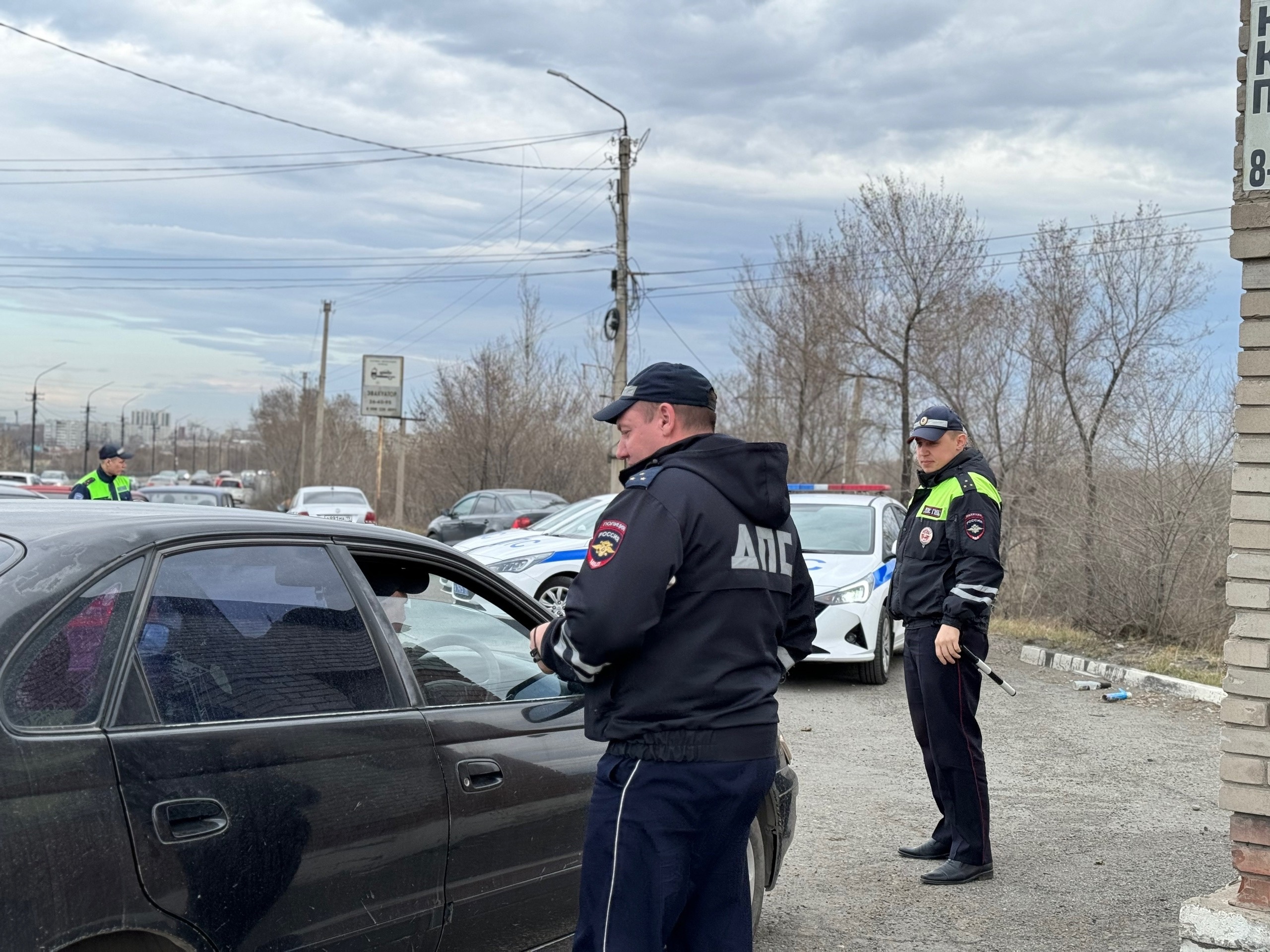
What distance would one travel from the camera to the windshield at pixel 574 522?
12.1 metres

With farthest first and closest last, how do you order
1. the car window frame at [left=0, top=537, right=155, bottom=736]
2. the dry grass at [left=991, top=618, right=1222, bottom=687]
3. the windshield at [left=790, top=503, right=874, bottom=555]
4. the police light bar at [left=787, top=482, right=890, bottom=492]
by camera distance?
the police light bar at [left=787, top=482, right=890, bottom=492] → the dry grass at [left=991, top=618, right=1222, bottom=687] → the windshield at [left=790, top=503, right=874, bottom=555] → the car window frame at [left=0, top=537, right=155, bottom=736]

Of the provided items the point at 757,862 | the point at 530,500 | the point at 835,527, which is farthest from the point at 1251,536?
the point at 530,500

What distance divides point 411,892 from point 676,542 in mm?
1131

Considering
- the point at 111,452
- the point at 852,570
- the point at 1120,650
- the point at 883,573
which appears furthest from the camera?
the point at 1120,650

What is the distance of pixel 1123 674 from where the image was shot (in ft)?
36.2

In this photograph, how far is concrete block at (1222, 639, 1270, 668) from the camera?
4.11 meters

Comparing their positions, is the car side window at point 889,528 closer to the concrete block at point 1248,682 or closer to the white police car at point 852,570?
the white police car at point 852,570

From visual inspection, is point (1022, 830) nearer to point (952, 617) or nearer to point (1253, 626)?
point (952, 617)

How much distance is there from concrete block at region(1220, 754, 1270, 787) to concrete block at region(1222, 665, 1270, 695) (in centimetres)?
21

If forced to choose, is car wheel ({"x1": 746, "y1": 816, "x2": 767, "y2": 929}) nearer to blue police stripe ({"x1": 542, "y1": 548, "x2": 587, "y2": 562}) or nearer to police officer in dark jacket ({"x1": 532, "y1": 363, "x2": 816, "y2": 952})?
police officer in dark jacket ({"x1": 532, "y1": 363, "x2": 816, "y2": 952})

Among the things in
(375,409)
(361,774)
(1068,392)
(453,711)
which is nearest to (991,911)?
(453,711)

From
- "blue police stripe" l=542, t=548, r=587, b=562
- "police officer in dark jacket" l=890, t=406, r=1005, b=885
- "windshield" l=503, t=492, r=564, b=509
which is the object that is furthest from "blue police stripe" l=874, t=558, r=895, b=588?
"windshield" l=503, t=492, r=564, b=509

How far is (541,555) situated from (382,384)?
4010cm

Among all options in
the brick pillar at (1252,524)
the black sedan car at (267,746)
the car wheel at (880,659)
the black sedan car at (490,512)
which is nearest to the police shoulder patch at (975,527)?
the brick pillar at (1252,524)
